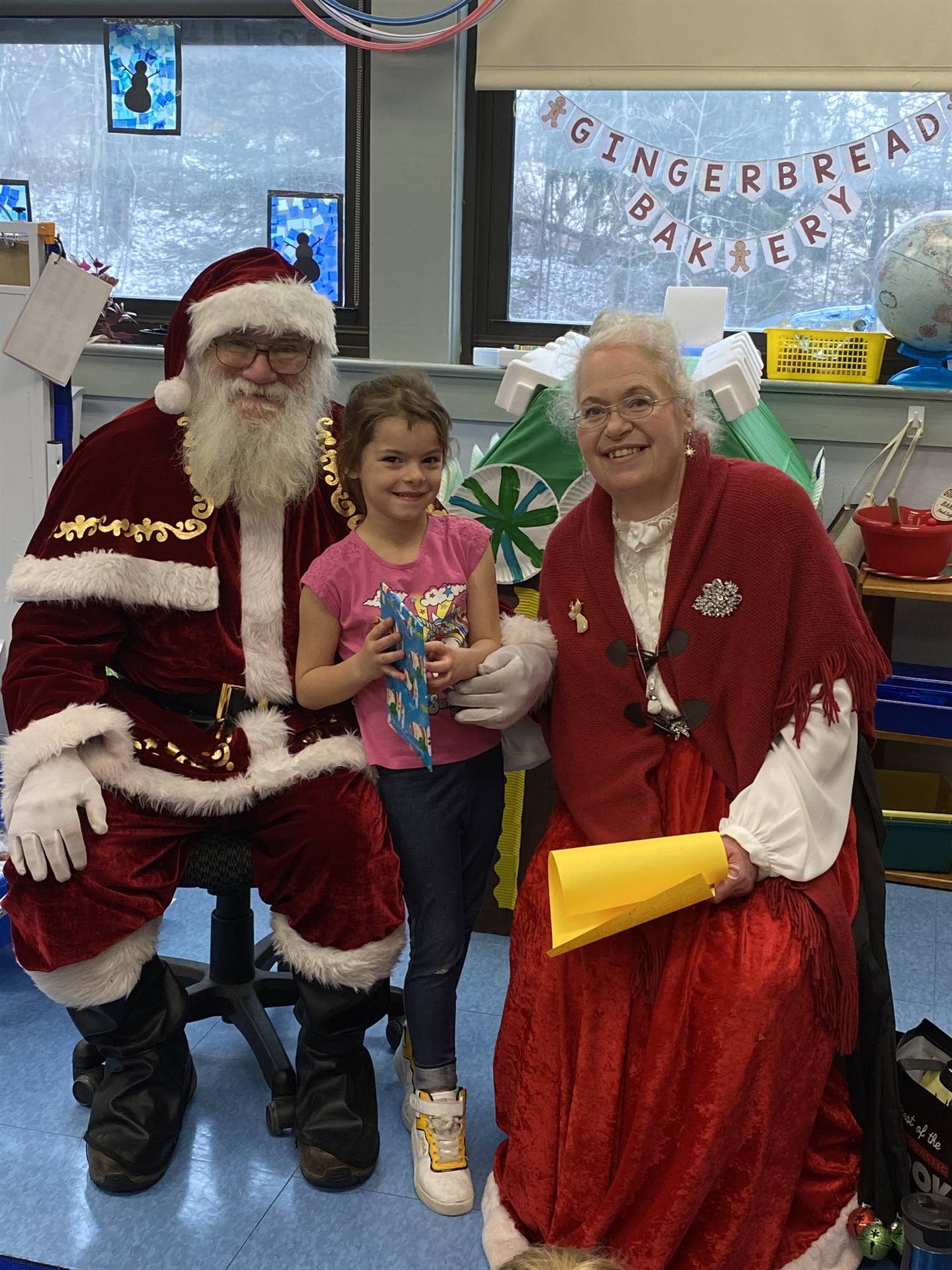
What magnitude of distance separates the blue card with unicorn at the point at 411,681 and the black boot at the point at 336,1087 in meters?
0.44

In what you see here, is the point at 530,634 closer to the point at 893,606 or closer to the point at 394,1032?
the point at 394,1032

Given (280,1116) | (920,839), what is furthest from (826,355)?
(280,1116)

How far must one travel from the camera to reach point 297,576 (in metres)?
2.03

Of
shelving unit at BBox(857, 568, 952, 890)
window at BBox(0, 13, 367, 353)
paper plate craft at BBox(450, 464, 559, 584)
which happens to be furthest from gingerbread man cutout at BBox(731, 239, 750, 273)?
paper plate craft at BBox(450, 464, 559, 584)

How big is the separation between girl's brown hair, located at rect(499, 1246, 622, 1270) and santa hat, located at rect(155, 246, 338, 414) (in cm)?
143

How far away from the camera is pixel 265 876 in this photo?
191 cm

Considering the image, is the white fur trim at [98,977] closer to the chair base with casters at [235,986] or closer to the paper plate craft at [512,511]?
the chair base with casters at [235,986]

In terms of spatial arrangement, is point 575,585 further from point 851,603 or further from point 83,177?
point 83,177

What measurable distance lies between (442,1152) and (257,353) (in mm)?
1337

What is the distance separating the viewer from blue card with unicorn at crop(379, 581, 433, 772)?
168 cm

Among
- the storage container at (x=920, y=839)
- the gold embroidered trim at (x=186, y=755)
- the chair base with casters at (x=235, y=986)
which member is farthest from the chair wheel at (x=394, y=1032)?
the storage container at (x=920, y=839)

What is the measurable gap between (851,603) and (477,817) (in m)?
0.67

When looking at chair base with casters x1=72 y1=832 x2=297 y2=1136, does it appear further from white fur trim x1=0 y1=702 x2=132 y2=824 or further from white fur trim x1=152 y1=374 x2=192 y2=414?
white fur trim x1=152 y1=374 x2=192 y2=414

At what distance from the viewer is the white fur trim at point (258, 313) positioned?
195 centimetres
